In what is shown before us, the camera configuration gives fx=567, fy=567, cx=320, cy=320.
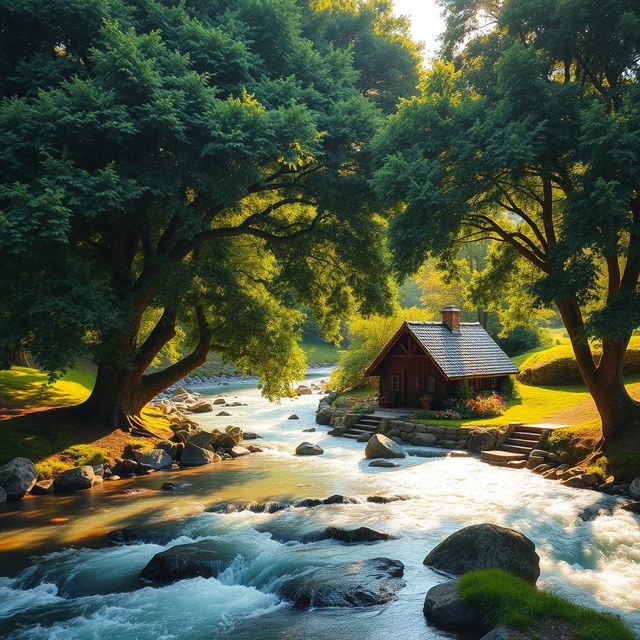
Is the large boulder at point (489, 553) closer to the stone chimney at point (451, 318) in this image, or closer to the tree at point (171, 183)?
the tree at point (171, 183)

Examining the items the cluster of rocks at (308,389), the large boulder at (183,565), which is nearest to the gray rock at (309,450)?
the large boulder at (183,565)

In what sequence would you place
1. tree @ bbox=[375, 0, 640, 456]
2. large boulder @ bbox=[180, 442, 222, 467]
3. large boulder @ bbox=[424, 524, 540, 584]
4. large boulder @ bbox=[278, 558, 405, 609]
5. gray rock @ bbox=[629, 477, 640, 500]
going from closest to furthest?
large boulder @ bbox=[278, 558, 405, 609] → large boulder @ bbox=[424, 524, 540, 584] → tree @ bbox=[375, 0, 640, 456] → gray rock @ bbox=[629, 477, 640, 500] → large boulder @ bbox=[180, 442, 222, 467]

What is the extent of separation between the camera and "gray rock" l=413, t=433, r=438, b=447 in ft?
78.0

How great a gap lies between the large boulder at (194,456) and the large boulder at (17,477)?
555cm

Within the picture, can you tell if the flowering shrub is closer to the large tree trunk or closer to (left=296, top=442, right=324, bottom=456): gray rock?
→ (left=296, top=442, right=324, bottom=456): gray rock

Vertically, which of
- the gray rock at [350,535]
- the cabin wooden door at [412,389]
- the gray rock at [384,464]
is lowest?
the gray rock at [350,535]

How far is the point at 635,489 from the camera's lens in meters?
14.9

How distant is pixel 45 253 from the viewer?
A: 15.5 m

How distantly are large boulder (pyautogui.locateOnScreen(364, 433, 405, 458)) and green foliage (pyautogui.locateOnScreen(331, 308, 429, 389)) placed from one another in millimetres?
14749

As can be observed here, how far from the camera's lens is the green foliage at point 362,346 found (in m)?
37.4

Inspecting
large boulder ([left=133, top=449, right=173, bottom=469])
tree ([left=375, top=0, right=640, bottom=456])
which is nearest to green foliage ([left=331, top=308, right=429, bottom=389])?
large boulder ([left=133, top=449, right=173, bottom=469])

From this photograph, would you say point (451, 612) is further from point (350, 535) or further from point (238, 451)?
point (238, 451)

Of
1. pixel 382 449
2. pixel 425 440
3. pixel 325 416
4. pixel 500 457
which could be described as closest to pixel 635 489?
pixel 500 457

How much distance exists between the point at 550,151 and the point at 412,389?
1619 cm
